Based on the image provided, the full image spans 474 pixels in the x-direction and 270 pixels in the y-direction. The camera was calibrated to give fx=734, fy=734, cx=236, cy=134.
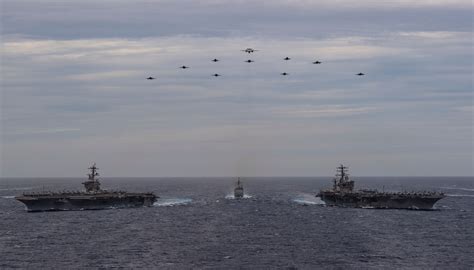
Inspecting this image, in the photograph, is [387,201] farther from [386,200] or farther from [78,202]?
[78,202]

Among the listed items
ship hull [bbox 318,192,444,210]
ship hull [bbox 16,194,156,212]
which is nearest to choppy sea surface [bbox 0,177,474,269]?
ship hull [bbox 16,194,156,212]

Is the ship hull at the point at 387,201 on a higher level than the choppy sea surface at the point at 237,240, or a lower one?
higher

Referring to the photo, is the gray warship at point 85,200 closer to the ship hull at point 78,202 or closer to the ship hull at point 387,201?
the ship hull at point 78,202

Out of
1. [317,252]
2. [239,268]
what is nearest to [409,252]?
[317,252]

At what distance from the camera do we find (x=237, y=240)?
93.7 meters

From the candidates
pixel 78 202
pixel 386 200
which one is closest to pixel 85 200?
pixel 78 202

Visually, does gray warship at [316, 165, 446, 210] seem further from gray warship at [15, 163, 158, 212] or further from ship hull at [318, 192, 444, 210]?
gray warship at [15, 163, 158, 212]

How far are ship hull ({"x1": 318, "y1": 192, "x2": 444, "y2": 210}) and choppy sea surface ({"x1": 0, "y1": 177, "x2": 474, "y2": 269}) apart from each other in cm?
1013

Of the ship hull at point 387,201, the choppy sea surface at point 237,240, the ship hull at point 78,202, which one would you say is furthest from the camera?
the ship hull at point 387,201

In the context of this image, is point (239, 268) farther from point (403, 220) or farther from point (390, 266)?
point (403, 220)

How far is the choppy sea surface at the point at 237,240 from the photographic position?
248 ft

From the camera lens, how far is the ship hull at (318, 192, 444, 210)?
154 m

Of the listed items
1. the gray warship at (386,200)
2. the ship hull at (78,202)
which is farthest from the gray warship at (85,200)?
the gray warship at (386,200)

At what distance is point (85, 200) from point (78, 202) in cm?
147
